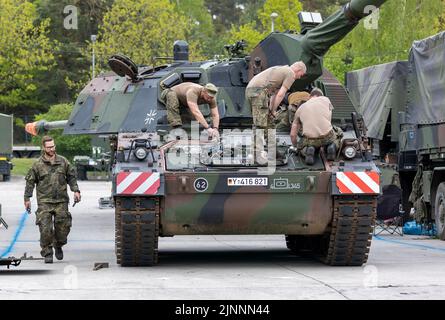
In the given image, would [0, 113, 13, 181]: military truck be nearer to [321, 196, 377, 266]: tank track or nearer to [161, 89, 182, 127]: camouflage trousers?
[161, 89, 182, 127]: camouflage trousers

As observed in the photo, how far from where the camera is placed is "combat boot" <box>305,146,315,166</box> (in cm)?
1335

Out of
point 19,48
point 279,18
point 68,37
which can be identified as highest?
point 68,37

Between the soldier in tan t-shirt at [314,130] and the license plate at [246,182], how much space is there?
64 cm

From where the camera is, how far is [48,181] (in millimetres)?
14750

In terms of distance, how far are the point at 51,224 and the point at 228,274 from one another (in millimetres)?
2986

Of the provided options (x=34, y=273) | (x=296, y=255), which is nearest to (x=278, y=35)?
(x=296, y=255)

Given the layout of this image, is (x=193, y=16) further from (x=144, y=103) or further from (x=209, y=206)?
(x=209, y=206)

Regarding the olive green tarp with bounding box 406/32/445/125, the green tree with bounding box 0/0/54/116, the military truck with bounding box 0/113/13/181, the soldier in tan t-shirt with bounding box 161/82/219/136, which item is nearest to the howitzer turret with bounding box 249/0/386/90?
the soldier in tan t-shirt with bounding box 161/82/219/136

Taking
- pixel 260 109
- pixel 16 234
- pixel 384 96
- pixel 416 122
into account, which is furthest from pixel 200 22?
pixel 260 109

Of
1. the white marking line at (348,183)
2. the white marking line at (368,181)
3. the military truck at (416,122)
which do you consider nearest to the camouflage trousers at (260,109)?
the white marking line at (348,183)

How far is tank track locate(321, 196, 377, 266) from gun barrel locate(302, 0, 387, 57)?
7.97 ft

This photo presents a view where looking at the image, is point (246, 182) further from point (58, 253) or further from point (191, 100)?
point (58, 253)

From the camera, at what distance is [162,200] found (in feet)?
42.7

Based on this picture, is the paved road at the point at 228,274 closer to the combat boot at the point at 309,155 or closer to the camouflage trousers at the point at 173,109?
the combat boot at the point at 309,155
